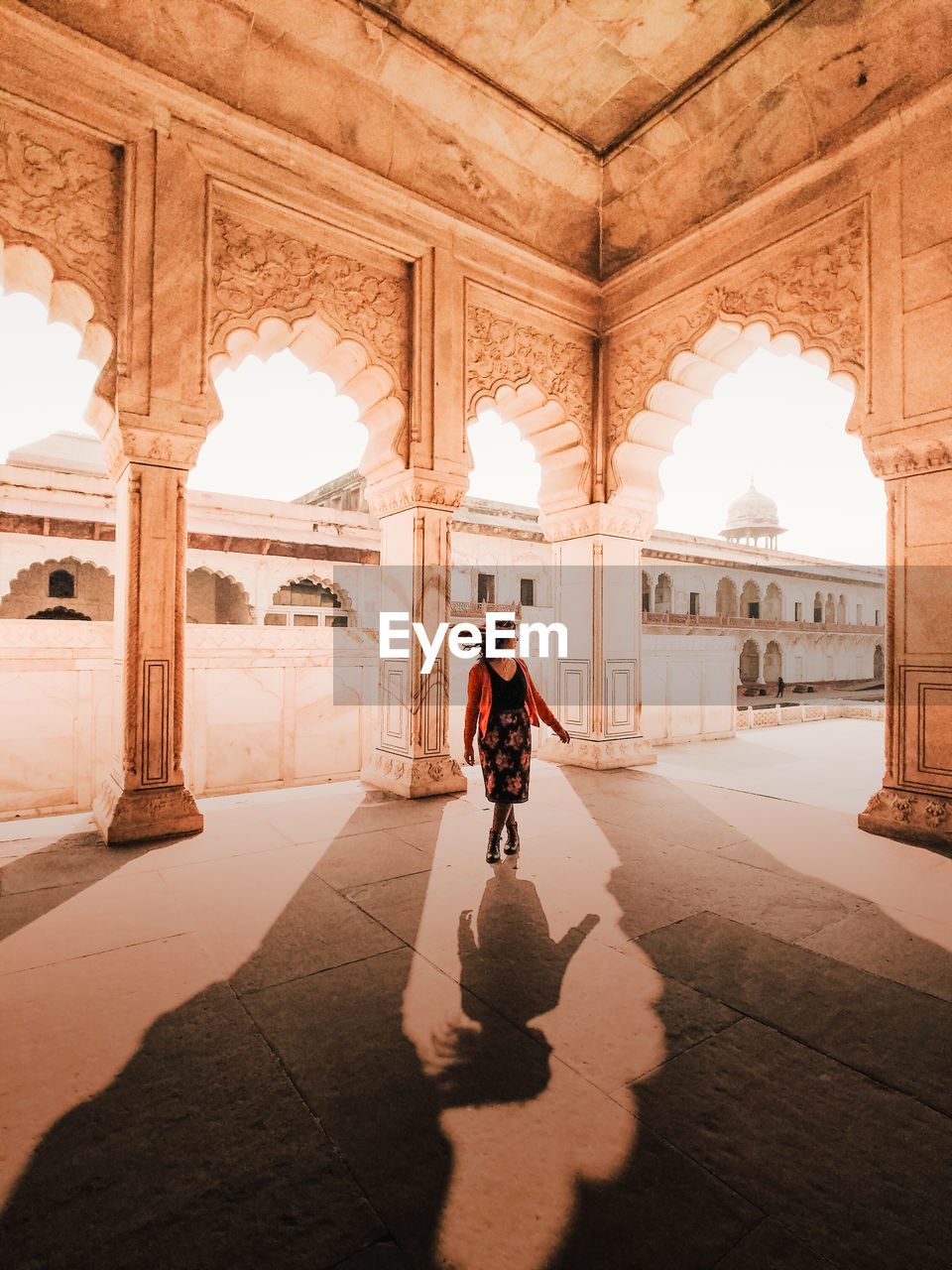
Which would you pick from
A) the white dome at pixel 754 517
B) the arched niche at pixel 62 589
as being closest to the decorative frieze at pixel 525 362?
the arched niche at pixel 62 589

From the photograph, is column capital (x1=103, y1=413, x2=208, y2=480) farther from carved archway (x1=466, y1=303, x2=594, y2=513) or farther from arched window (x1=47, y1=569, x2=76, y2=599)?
arched window (x1=47, y1=569, x2=76, y2=599)

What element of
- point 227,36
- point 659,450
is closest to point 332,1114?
point 227,36

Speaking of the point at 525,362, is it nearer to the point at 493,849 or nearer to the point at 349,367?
the point at 349,367

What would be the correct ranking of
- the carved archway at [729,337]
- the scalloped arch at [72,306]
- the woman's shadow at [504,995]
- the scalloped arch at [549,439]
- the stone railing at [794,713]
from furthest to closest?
the stone railing at [794,713] < the scalloped arch at [549,439] < the carved archway at [729,337] < the scalloped arch at [72,306] < the woman's shadow at [504,995]

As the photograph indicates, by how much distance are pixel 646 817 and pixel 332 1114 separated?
3.22 metres

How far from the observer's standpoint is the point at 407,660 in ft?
16.9

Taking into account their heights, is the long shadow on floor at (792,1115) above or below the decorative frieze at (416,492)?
below

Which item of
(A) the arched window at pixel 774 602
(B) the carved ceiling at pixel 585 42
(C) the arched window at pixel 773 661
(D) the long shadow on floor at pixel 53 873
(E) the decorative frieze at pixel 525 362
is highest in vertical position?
(B) the carved ceiling at pixel 585 42

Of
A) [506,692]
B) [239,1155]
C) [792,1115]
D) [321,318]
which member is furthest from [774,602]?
[239,1155]

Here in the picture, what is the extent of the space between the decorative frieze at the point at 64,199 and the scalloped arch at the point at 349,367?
0.77 metres

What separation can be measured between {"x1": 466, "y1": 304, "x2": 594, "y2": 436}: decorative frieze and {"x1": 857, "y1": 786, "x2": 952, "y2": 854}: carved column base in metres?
3.85

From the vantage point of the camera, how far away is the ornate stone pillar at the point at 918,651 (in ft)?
13.0

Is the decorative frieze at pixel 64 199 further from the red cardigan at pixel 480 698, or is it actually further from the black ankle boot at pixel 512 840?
the black ankle boot at pixel 512 840

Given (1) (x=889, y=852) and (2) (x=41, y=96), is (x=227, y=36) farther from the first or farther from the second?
(1) (x=889, y=852)
